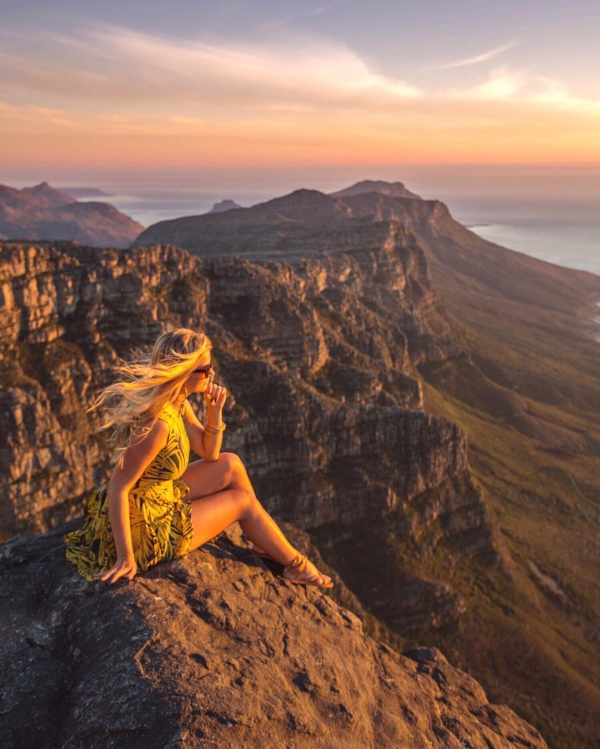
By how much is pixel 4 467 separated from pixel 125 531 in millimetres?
61386

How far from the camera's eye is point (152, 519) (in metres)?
12.9

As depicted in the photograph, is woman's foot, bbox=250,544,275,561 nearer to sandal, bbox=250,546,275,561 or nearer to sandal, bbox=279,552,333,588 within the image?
sandal, bbox=250,546,275,561

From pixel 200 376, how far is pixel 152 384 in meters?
1.55

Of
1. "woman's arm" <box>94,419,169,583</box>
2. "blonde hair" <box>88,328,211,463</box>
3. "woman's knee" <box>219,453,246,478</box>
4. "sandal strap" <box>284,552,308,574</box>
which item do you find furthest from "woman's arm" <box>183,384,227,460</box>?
"sandal strap" <box>284,552,308,574</box>

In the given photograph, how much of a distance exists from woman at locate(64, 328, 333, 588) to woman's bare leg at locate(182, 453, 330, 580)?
0.03 meters

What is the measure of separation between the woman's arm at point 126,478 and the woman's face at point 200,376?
140 centimetres

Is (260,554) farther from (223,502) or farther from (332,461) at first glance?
(332,461)

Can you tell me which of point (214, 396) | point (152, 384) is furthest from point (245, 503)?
point (152, 384)

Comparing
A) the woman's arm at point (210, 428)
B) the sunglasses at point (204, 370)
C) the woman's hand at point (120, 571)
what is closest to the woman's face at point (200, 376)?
the sunglasses at point (204, 370)

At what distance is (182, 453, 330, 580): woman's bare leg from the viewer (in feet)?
46.5

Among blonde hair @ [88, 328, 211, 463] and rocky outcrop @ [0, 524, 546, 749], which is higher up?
blonde hair @ [88, 328, 211, 463]

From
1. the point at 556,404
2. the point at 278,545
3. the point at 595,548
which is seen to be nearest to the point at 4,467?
the point at 278,545

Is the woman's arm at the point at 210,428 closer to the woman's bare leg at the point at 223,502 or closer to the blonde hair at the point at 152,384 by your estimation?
the woman's bare leg at the point at 223,502

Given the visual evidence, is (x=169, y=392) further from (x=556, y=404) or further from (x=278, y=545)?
(x=556, y=404)
